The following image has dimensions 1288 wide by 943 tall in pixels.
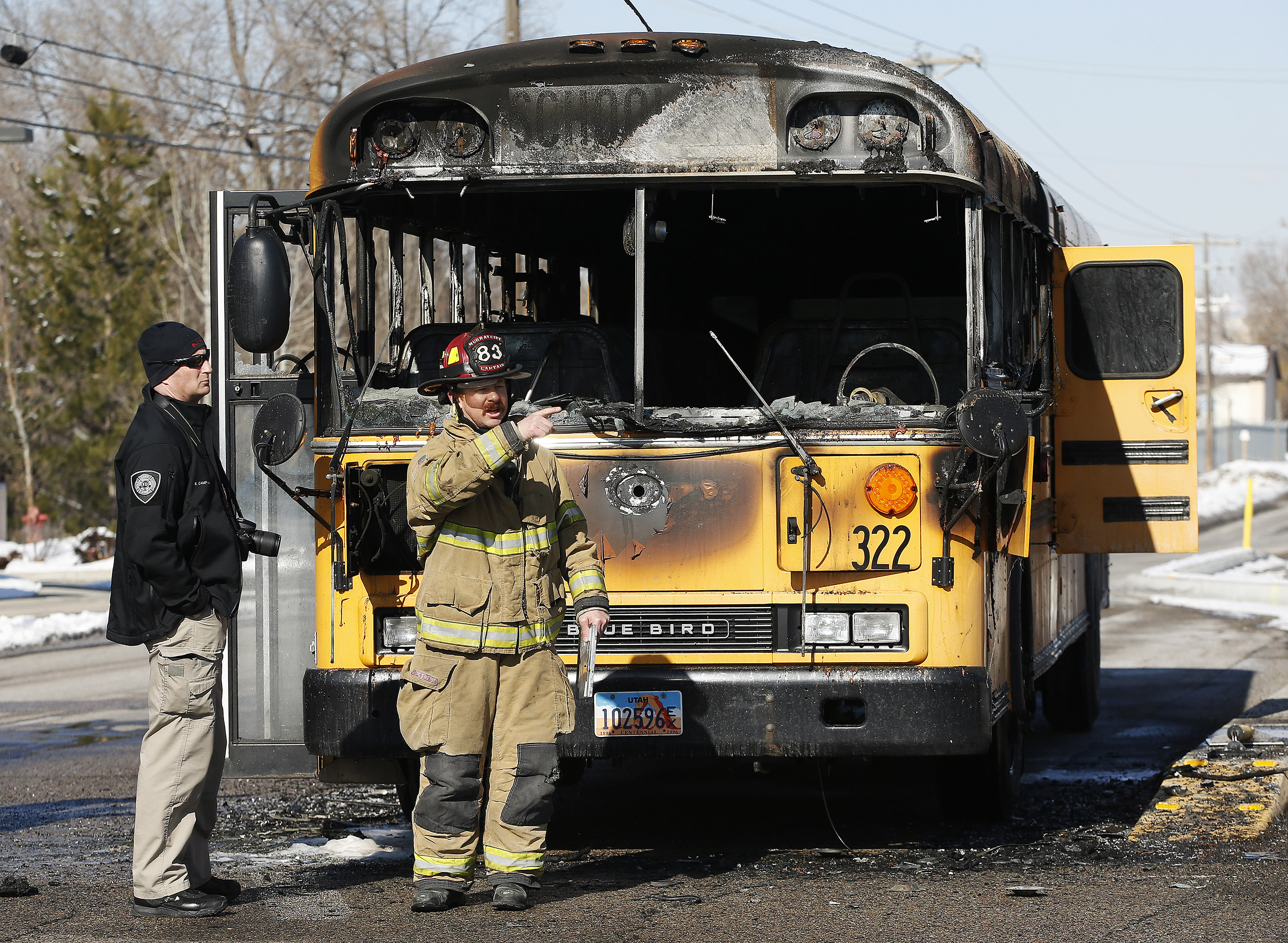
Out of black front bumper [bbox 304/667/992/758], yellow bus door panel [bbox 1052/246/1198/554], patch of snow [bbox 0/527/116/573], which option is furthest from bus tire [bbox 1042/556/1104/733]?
patch of snow [bbox 0/527/116/573]

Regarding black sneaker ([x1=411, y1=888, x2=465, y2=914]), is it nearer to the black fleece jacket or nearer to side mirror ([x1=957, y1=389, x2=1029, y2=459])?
the black fleece jacket

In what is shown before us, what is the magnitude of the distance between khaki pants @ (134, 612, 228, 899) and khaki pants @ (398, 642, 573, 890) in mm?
631

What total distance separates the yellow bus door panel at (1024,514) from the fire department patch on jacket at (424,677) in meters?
2.13

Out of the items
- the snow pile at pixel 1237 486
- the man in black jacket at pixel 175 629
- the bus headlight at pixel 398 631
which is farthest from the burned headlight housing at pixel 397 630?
the snow pile at pixel 1237 486

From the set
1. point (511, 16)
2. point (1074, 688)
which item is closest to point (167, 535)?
point (1074, 688)

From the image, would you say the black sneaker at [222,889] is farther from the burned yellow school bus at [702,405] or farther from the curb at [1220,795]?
the curb at [1220,795]

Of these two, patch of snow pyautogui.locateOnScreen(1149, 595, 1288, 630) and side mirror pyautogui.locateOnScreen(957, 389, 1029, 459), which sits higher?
side mirror pyautogui.locateOnScreen(957, 389, 1029, 459)

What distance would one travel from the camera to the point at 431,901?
18.4ft

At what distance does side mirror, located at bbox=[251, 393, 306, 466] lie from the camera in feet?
19.7

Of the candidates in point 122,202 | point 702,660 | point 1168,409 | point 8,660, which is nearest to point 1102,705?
point 1168,409

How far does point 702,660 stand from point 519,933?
4.13 feet

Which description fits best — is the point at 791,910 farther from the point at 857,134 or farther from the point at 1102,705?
the point at 1102,705

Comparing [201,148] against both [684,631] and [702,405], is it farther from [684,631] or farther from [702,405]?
[684,631]

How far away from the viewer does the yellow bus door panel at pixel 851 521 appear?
6066 millimetres
